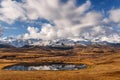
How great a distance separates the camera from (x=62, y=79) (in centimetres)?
7981

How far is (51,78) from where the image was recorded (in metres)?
81.8

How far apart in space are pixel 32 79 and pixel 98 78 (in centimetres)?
2306

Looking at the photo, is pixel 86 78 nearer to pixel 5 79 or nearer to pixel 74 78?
pixel 74 78

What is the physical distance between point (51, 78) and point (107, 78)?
778 inches

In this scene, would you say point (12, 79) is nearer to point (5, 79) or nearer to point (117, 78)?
point (5, 79)

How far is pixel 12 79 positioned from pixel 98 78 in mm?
30042

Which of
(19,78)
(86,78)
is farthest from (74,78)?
(19,78)

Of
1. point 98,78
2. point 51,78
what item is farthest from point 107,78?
point 51,78

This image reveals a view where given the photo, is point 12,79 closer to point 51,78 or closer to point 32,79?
point 32,79

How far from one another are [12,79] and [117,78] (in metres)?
36.2

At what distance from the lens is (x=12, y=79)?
78.9 m

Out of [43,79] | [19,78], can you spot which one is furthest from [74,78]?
[19,78]

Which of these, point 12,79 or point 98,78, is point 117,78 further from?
point 12,79

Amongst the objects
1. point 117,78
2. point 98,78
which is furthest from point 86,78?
point 117,78
